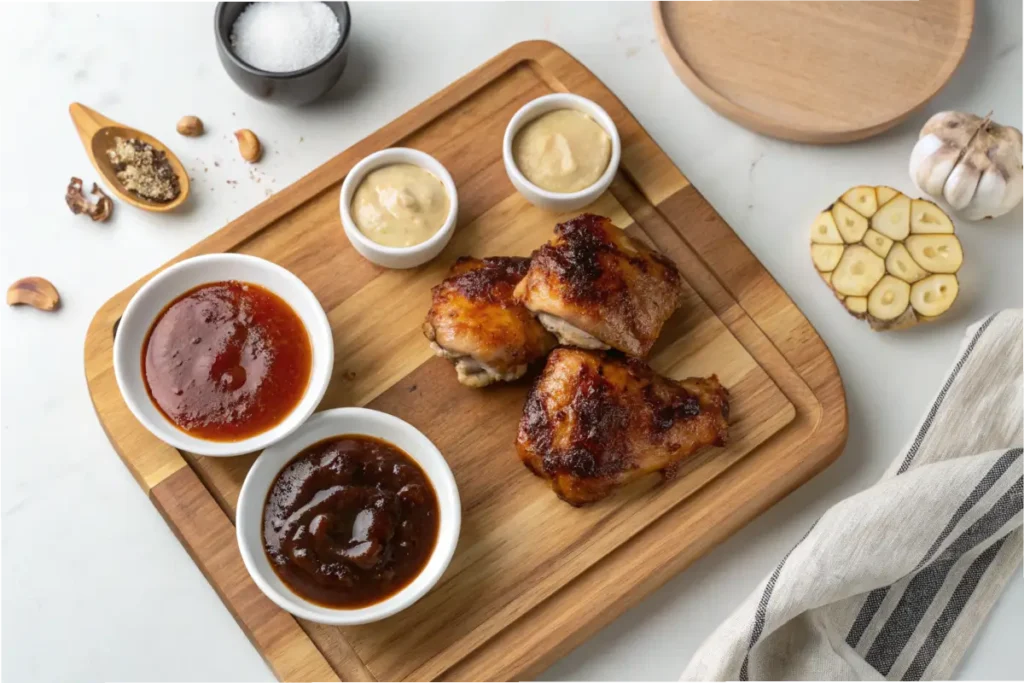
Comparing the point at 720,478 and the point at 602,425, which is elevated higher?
the point at 602,425

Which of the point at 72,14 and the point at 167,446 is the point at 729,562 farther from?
the point at 72,14

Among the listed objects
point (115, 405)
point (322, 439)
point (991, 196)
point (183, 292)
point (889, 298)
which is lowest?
point (115, 405)

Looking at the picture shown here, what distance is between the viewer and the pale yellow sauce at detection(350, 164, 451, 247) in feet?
12.3

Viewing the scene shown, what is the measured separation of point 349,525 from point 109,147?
1.96m

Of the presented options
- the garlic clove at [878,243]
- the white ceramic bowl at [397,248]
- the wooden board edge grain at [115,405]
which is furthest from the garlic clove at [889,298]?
the wooden board edge grain at [115,405]

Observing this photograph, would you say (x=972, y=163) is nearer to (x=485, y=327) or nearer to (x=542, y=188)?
(x=542, y=188)

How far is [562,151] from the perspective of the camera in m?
3.87

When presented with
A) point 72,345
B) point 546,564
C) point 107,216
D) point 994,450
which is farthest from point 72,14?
point 994,450

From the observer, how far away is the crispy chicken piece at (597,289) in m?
3.50

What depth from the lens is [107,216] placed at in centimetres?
412

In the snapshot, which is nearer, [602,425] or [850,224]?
[602,425]

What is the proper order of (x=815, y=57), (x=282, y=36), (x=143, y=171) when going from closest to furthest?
(x=282, y=36), (x=143, y=171), (x=815, y=57)

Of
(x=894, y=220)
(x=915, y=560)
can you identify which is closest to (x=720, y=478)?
(x=915, y=560)

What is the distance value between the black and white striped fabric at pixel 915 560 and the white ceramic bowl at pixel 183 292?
1689 mm
